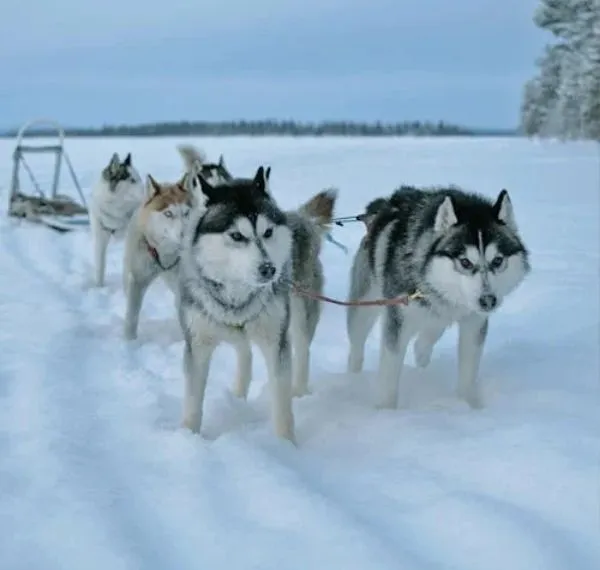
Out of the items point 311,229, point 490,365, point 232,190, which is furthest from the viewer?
point 490,365

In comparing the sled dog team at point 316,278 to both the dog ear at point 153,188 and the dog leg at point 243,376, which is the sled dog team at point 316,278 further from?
the dog ear at point 153,188

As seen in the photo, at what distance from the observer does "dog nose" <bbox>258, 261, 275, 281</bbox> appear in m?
3.17

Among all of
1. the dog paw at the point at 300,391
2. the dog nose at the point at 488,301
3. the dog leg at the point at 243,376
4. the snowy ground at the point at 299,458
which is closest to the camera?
the snowy ground at the point at 299,458

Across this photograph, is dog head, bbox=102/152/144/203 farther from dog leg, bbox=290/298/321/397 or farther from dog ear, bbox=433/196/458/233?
dog ear, bbox=433/196/458/233

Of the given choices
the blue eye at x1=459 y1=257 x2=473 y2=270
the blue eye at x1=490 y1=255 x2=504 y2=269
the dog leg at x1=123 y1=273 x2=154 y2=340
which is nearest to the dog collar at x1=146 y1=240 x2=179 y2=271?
the dog leg at x1=123 y1=273 x2=154 y2=340

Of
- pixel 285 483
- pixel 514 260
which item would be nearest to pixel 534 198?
pixel 514 260

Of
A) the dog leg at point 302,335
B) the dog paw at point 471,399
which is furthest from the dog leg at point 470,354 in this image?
the dog leg at point 302,335

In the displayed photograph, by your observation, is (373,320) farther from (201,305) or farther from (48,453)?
(48,453)

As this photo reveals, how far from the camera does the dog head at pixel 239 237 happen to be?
3.22m

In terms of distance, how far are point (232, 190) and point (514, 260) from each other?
1218 millimetres

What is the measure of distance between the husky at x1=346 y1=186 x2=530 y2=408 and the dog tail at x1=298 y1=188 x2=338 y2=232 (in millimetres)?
256

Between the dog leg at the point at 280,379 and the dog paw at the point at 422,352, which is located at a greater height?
the dog leg at the point at 280,379

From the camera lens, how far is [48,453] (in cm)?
317

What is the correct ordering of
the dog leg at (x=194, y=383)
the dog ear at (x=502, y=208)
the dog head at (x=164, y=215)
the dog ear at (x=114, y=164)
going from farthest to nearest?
the dog ear at (x=114, y=164), the dog head at (x=164, y=215), the dog ear at (x=502, y=208), the dog leg at (x=194, y=383)
